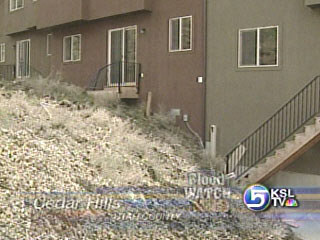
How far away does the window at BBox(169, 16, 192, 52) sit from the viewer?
1453 centimetres

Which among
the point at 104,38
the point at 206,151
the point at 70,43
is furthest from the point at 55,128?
the point at 70,43

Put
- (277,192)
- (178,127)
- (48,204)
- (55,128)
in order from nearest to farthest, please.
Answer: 1. (48,204)
2. (55,128)
3. (277,192)
4. (178,127)

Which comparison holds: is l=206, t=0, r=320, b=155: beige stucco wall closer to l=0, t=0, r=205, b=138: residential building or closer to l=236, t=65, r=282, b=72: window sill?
l=236, t=65, r=282, b=72: window sill

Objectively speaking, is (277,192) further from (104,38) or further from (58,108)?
(104,38)

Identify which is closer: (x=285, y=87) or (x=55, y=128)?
(x=55, y=128)

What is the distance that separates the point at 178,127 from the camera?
14688mm

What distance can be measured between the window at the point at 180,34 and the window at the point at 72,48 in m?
5.34

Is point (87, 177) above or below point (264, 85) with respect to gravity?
below

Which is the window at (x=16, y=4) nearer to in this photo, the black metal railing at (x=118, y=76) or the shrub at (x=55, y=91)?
the black metal railing at (x=118, y=76)

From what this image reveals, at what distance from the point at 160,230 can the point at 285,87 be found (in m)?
6.28

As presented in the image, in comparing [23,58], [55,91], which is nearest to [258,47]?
[55,91]

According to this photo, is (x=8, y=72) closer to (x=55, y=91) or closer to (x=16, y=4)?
(x=16, y=4)

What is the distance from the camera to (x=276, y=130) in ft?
39.5

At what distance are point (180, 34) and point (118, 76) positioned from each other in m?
3.19
